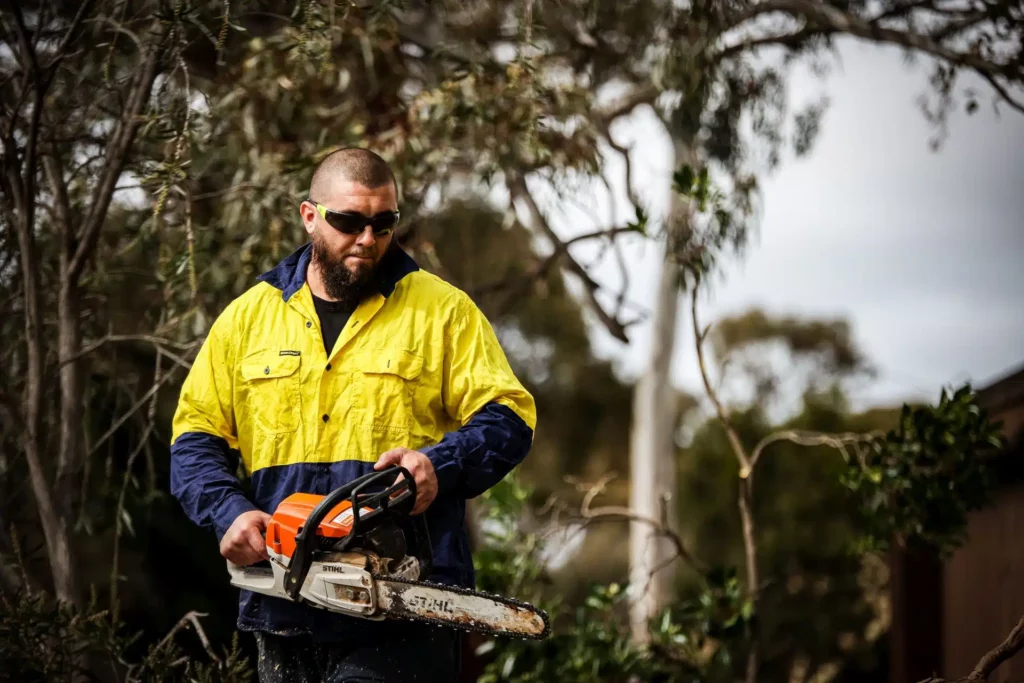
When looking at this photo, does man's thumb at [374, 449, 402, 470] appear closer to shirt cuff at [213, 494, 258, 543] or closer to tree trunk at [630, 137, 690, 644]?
shirt cuff at [213, 494, 258, 543]

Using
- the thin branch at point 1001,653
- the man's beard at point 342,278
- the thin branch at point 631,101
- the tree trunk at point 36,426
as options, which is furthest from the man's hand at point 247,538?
the thin branch at point 631,101

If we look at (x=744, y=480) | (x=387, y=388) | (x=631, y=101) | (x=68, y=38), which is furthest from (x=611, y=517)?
(x=631, y=101)

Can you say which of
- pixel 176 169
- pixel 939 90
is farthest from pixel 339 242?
Answer: pixel 939 90

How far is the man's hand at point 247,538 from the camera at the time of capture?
2877 mm

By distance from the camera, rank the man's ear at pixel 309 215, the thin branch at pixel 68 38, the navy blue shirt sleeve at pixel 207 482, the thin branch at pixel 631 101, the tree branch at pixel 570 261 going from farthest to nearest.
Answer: the thin branch at pixel 631 101
the tree branch at pixel 570 261
the thin branch at pixel 68 38
the man's ear at pixel 309 215
the navy blue shirt sleeve at pixel 207 482

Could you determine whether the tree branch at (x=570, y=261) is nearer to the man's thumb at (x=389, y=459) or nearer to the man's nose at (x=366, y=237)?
the man's nose at (x=366, y=237)

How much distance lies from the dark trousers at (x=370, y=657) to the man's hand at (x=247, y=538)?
336mm

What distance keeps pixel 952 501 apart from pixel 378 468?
137 inches

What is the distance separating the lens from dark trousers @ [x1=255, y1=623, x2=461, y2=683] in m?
2.97

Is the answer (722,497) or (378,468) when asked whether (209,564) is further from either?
(722,497)

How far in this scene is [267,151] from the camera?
661 cm

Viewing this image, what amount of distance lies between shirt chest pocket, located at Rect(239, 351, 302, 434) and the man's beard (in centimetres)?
22

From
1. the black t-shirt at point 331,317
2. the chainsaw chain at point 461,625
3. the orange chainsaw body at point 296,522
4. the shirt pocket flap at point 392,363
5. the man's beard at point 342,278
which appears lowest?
the chainsaw chain at point 461,625

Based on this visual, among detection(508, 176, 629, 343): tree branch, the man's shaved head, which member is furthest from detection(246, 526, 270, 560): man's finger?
detection(508, 176, 629, 343): tree branch
